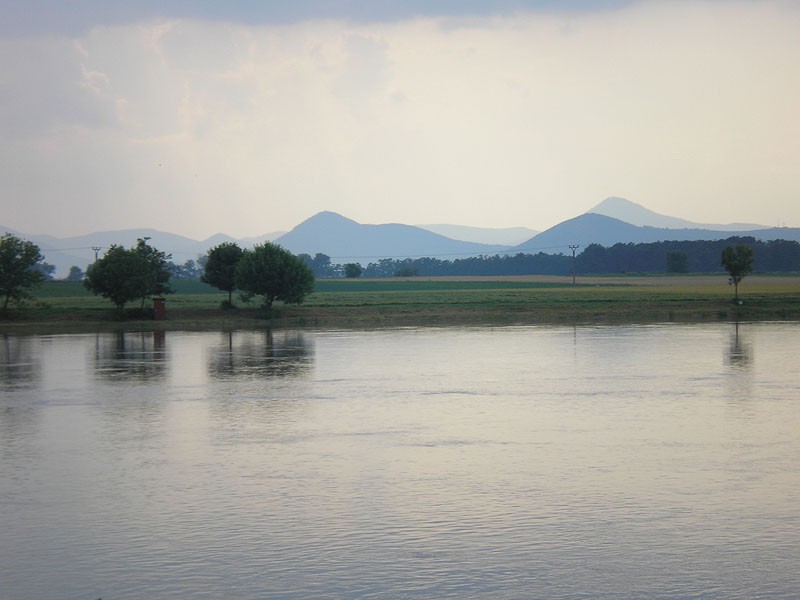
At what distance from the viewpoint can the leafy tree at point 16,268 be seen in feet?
230

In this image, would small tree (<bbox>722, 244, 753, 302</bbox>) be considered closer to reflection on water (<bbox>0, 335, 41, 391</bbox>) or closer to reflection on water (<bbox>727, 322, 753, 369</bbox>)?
reflection on water (<bbox>727, 322, 753, 369</bbox>)

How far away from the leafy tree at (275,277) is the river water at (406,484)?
4138cm

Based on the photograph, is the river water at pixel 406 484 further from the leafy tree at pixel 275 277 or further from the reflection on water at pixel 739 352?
the leafy tree at pixel 275 277

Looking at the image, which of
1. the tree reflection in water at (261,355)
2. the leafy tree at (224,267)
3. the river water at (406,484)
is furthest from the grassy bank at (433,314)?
the river water at (406,484)

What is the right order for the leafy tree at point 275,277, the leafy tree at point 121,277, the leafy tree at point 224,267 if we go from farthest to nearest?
the leafy tree at point 224,267, the leafy tree at point 275,277, the leafy tree at point 121,277

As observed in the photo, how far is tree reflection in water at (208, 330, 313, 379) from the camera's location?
30953 millimetres

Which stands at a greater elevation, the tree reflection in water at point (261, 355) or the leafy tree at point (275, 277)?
the leafy tree at point (275, 277)

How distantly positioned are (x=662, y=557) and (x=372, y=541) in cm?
309

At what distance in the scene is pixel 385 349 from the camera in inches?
1563

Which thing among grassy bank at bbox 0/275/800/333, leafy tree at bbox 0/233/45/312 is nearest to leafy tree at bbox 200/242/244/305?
grassy bank at bbox 0/275/800/333

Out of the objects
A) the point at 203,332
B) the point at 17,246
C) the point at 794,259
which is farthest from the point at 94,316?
the point at 794,259

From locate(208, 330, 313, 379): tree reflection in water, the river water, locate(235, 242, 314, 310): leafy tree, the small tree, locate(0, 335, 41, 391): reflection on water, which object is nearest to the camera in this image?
the river water

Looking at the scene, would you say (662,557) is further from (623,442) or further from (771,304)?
(771,304)

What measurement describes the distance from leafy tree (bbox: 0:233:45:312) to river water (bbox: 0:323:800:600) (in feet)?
143
